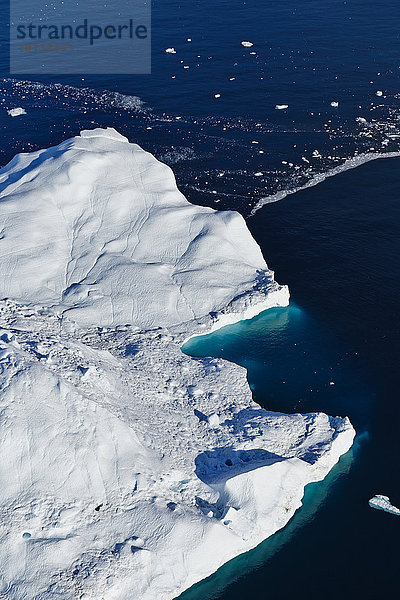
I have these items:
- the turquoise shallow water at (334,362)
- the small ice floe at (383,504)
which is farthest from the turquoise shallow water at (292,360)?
the small ice floe at (383,504)

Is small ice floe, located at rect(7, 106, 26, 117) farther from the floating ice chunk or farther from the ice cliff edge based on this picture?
the floating ice chunk

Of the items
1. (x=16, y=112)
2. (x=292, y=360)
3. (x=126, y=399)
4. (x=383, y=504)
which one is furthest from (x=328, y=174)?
(x=383, y=504)

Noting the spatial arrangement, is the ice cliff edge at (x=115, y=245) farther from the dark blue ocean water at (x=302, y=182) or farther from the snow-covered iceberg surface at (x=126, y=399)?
the dark blue ocean water at (x=302, y=182)

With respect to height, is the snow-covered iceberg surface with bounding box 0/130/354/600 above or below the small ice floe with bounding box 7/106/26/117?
below

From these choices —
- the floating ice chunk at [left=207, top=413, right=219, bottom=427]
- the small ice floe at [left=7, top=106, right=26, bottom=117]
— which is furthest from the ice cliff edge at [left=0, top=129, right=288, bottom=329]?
the small ice floe at [left=7, top=106, right=26, bottom=117]

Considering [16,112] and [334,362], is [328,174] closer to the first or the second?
[334,362]

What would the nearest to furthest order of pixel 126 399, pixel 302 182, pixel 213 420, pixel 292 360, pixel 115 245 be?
1. pixel 213 420
2. pixel 126 399
3. pixel 292 360
4. pixel 115 245
5. pixel 302 182

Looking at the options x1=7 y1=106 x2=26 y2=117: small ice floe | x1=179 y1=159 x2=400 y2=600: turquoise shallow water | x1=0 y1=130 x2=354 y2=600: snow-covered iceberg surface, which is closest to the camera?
x1=0 y1=130 x2=354 y2=600: snow-covered iceberg surface

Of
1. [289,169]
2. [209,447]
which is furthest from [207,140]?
[209,447]
